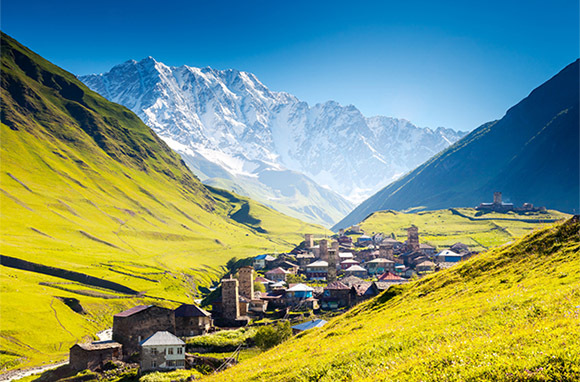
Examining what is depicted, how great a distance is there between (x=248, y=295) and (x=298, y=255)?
73.3m

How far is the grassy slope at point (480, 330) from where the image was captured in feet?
41.8

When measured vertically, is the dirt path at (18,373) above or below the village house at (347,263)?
below

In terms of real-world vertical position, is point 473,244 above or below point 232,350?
above

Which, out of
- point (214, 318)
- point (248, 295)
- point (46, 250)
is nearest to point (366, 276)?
point (248, 295)

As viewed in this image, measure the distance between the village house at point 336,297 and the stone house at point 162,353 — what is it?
52997mm

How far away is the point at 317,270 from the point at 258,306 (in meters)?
52.8

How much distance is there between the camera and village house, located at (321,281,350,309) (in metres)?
112

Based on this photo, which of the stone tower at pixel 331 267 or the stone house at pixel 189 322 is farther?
the stone tower at pixel 331 267

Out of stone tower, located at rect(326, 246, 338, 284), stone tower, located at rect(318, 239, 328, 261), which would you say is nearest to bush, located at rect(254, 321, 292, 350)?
stone tower, located at rect(326, 246, 338, 284)

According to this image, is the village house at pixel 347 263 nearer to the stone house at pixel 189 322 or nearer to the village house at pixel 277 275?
the village house at pixel 277 275

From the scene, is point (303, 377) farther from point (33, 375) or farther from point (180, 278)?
point (180, 278)

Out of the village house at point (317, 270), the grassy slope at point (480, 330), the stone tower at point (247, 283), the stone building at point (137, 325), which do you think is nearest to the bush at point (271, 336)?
the stone building at point (137, 325)

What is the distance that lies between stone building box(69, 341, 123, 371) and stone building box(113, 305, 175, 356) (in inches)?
164

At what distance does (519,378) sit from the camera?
1161 cm
